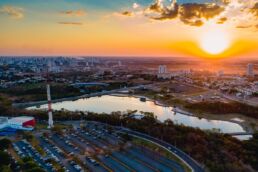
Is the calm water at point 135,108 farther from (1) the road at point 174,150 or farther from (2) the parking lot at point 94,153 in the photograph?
(2) the parking lot at point 94,153

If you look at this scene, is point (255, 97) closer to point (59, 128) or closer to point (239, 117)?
point (239, 117)

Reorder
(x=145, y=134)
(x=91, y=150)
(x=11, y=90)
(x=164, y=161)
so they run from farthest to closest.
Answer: (x=11, y=90), (x=145, y=134), (x=91, y=150), (x=164, y=161)

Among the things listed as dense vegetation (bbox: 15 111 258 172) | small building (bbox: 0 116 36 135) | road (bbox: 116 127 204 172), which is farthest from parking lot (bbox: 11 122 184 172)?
small building (bbox: 0 116 36 135)

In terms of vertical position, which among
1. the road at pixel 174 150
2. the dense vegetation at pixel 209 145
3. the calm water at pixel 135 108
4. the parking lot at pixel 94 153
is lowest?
the calm water at pixel 135 108

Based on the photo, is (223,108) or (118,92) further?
(118,92)

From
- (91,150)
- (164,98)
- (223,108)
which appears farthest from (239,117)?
(91,150)

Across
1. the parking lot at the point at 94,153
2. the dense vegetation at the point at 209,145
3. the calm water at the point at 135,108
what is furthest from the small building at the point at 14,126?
the calm water at the point at 135,108

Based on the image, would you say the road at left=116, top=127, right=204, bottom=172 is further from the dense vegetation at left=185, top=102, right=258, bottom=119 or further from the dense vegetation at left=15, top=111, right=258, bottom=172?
the dense vegetation at left=185, top=102, right=258, bottom=119
